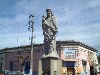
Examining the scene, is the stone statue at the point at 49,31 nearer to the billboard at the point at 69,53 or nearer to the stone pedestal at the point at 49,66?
the stone pedestal at the point at 49,66

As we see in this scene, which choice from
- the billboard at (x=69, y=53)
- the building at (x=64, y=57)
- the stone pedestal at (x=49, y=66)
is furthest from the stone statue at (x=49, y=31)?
the billboard at (x=69, y=53)

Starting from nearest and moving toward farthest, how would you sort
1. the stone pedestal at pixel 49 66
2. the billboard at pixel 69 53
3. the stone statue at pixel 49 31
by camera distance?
1. the stone pedestal at pixel 49 66
2. the stone statue at pixel 49 31
3. the billboard at pixel 69 53

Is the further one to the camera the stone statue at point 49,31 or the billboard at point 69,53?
the billboard at point 69,53

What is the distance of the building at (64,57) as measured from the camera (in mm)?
44344

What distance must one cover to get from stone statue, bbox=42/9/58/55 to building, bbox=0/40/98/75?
18.3m

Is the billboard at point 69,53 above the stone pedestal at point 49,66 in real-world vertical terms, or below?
above

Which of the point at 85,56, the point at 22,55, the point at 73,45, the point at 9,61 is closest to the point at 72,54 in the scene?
the point at 73,45

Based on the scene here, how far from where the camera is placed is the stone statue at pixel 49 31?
20984mm

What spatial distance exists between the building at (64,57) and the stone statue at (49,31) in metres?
18.3

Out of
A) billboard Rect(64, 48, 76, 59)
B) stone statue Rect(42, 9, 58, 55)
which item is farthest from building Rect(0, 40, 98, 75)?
stone statue Rect(42, 9, 58, 55)

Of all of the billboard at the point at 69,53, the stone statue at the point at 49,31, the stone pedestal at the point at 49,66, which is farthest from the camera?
the billboard at the point at 69,53

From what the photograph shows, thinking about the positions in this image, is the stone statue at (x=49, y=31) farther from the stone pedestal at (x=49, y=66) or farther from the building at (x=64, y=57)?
the building at (x=64, y=57)

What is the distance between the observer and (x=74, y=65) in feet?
145

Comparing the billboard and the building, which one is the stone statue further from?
the billboard
